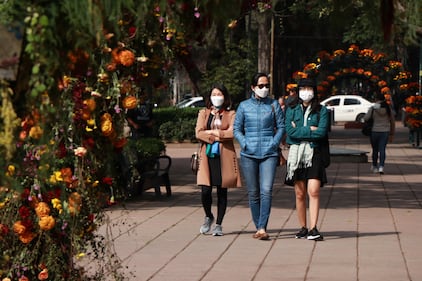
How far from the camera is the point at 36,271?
811 cm

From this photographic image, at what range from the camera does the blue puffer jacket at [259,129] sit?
516 inches

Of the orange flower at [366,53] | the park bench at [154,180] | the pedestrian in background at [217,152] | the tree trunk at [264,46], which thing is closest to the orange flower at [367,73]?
the orange flower at [366,53]

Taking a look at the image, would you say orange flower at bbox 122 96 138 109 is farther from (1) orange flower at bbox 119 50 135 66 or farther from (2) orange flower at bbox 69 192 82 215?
(1) orange flower at bbox 119 50 135 66

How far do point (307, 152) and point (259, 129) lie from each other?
1.86 ft

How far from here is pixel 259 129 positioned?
1312cm

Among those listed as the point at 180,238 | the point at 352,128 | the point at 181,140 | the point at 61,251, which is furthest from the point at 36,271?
the point at 352,128

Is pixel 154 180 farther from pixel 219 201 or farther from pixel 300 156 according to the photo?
pixel 300 156

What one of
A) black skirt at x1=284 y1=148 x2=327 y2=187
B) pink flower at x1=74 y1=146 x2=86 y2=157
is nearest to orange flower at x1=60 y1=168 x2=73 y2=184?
pink flower at x1=74 y1=146 x2=86 y2=157

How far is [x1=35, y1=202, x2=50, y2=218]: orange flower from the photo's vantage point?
7.55m

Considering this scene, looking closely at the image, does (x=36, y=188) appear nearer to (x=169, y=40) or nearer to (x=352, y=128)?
(x=169, y=40)

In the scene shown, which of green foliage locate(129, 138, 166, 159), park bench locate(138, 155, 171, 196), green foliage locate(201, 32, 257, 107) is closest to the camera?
park bench locate(138, 155, 171, 196)

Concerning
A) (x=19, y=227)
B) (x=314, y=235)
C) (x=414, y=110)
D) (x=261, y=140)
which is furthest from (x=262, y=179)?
(x=414, y=110)

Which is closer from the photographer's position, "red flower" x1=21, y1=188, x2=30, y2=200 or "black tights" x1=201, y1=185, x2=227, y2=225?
"red flower" x1=21, y1=188, x2=30, y2=200

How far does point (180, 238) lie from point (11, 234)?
544 centimetres
